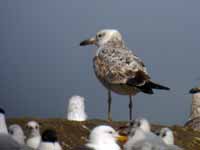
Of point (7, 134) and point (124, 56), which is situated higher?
point (124, 56)

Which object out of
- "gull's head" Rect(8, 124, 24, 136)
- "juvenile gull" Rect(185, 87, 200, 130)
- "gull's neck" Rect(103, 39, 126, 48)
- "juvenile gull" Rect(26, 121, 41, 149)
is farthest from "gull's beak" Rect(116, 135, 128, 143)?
"juvenile gull" Rect(185, 87, 200, 130)

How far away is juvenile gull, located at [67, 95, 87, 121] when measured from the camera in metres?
19.2

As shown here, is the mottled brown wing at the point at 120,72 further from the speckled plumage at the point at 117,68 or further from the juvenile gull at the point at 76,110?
the juvenile gull at the point at 76,110

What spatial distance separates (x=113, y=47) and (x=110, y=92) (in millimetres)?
950

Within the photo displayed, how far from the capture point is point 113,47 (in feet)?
65.8

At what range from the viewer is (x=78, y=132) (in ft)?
57.1

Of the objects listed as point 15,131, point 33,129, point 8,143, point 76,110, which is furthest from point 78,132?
point 8,143

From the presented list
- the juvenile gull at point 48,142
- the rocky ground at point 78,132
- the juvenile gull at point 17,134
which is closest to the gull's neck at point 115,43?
the rocky ground at point 78,132

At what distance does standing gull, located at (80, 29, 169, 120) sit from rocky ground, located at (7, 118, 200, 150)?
2.45 feet

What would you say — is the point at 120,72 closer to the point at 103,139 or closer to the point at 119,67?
the point at 119,67

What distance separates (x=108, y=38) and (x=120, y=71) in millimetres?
1370

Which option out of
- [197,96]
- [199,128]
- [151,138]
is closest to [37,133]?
[151,138]

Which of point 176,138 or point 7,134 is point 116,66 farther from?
point 7,134

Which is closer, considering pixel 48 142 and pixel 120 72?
pixel 48 142
